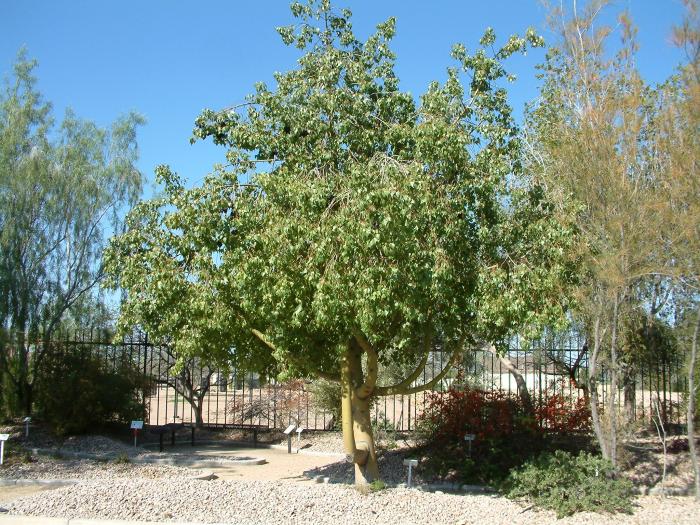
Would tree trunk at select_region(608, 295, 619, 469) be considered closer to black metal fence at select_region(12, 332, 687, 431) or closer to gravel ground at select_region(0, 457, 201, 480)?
black metal fence at select_region(12, 332, 687, 431)

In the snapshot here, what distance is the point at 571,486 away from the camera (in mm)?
9297

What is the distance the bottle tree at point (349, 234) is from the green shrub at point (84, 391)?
20.2 ft

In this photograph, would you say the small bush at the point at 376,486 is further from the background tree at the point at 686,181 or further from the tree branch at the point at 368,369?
the background tree at the point at 686,181

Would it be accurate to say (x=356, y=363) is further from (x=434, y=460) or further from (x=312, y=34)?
(x=312, y=34)

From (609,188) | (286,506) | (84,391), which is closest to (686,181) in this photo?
(609,188)

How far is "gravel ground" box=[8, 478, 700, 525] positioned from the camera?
26.9ft

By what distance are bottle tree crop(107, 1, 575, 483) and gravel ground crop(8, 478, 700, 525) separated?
54.9 inches

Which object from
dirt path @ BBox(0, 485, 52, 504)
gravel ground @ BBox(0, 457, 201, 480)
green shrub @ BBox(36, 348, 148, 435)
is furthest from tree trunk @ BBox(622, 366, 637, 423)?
green shrub @ BBox(36, 348, 148, 435)

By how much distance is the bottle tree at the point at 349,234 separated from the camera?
8.18m

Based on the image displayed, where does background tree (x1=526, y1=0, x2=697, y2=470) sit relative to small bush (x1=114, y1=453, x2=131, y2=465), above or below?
above

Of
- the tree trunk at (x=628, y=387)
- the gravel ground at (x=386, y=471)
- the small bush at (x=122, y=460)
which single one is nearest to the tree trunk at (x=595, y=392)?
the gravel ground at (x=386, y=471)

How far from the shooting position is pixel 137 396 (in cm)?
1719

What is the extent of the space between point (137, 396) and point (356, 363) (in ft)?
28.3

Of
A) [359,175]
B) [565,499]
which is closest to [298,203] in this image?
[359,175]
